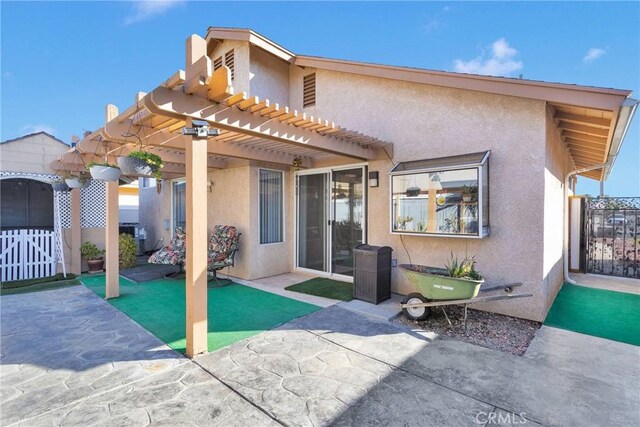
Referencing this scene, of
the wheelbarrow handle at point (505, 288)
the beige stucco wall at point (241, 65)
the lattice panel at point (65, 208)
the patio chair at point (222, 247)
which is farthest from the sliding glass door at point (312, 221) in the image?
the lattice panel at point (65, 208)

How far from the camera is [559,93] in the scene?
4.52 m

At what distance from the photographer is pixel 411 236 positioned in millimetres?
6469

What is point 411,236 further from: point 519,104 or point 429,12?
point 429,12

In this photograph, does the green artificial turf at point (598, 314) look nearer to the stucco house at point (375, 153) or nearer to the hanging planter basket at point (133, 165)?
the stucco house at point (375, 153)

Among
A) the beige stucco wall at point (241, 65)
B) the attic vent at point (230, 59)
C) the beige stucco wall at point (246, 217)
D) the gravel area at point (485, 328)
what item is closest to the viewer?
the gravel area at point (485, 328)

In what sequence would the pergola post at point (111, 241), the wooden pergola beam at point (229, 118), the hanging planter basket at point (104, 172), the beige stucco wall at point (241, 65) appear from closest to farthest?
the wooden pergola beam at point (229, 118)
the hanging planter basket at point (104, 172)
the pergola post at point (111, 241)
the beige stucco wall at point (241, 65)

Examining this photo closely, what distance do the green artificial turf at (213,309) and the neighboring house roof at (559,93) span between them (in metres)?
5.06

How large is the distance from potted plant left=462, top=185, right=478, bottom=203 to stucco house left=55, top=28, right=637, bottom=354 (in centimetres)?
3

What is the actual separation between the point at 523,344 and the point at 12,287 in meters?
10.9

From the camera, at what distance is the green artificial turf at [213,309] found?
4660mm

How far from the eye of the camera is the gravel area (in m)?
4.35

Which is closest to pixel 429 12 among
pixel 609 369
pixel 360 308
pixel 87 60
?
pixel 360 308

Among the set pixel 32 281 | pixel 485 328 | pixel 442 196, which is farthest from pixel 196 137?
pixel 32 281

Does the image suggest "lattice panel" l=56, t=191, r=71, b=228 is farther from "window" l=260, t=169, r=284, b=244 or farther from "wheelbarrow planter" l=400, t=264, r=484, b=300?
"wheelbarrow planter" l=400, t=264, r=484, b=300
